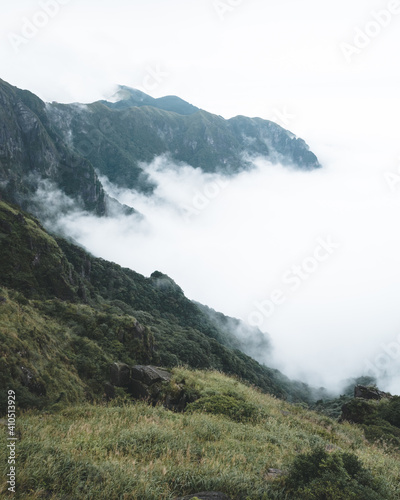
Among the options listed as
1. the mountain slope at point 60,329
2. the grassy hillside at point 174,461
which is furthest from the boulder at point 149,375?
the grassy hillside at point 174,461

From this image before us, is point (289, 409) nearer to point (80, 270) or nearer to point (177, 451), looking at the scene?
point (177, 451)

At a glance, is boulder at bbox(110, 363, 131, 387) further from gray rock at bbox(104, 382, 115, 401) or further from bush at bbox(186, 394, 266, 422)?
bush at bbox(186, 394, 266, 422)

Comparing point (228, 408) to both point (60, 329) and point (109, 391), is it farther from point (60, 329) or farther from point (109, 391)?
point (60, 329)

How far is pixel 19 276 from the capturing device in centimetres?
4025

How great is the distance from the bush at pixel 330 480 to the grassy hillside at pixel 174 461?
2cm

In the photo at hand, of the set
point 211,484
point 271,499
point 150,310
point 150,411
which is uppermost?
point 271,499

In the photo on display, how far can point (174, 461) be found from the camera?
649cm

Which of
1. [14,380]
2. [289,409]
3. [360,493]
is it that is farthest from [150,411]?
[289,409]

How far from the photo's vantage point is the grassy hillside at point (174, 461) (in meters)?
5.16

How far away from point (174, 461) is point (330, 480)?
3.27 meters

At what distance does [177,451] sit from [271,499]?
8.23ft

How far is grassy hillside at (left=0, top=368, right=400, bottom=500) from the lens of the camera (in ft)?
16.9

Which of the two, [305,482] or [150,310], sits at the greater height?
[305,482]

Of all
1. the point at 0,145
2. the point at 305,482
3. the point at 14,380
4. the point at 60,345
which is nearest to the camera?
the point at 305,482
